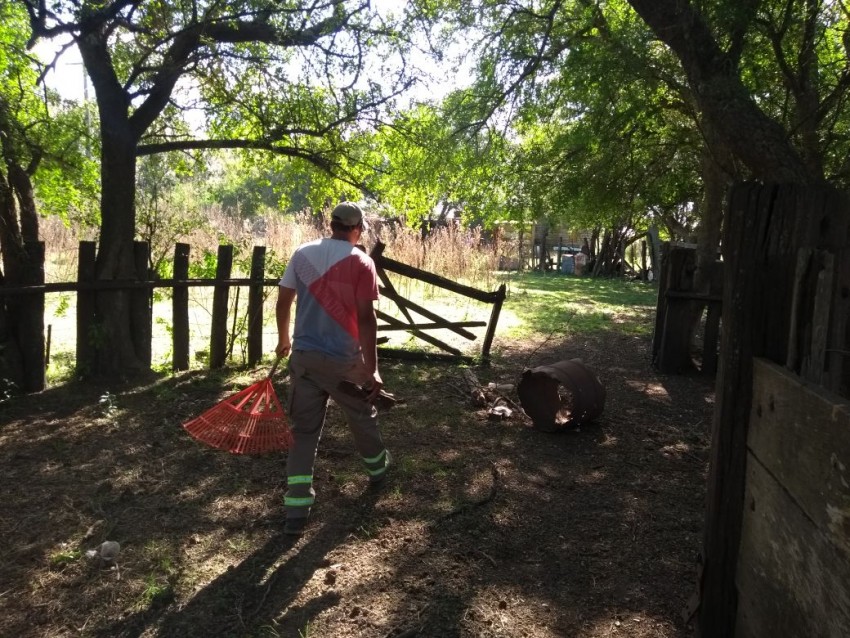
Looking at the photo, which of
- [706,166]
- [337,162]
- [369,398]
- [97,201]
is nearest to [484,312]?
[706,166]

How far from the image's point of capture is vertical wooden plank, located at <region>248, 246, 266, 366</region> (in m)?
7.63

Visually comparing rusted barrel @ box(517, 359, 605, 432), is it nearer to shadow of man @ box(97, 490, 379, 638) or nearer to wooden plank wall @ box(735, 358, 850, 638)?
shadow of man @ box(97, 490, 379, 638)

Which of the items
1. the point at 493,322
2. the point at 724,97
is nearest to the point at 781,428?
the point at 724,97

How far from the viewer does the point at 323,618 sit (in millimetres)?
2928

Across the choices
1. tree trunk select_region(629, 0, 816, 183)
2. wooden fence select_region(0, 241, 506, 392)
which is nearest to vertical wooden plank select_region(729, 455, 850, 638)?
tree trunk select_region(629, 0, 816, 183)

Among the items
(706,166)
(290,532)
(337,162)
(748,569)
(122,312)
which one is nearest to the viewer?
(748,569)

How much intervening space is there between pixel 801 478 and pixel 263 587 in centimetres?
248

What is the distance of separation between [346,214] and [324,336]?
74 centimetres

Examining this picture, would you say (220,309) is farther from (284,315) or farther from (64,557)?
(64,557)

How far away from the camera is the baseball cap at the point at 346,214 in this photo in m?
3.78

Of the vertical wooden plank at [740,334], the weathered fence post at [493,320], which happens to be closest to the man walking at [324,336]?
the vertical wooden plank at [740,334]

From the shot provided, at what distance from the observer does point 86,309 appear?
6414mm

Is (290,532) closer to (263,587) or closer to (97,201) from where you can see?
(263,587)

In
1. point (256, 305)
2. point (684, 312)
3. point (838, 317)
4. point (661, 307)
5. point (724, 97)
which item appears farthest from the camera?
point (661, 307)
